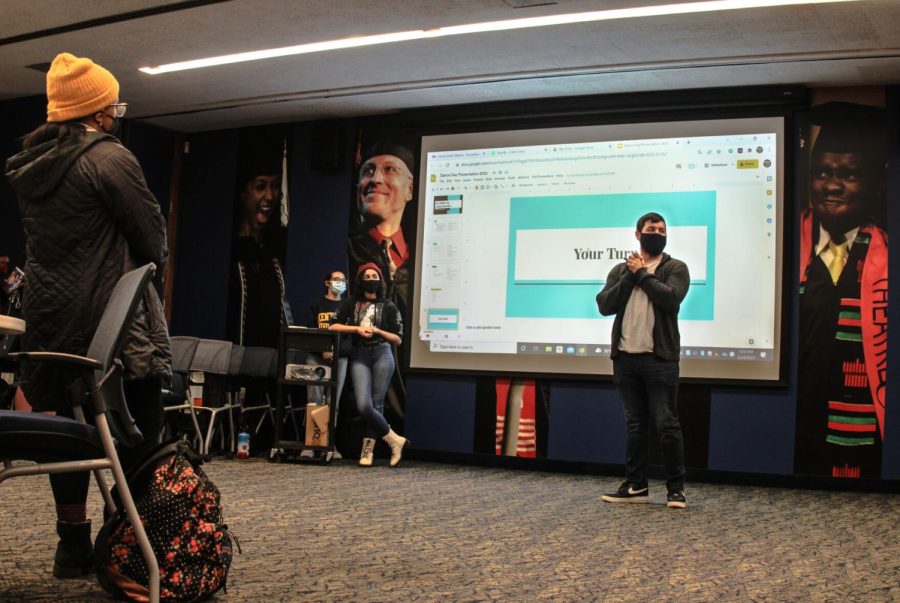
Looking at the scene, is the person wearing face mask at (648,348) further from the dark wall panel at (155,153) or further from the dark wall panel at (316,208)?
the dark wall panel at (155,153)

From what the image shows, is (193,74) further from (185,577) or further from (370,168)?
(185,577)

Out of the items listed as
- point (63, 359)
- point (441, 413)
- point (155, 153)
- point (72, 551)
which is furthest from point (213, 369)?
point (63, 359)

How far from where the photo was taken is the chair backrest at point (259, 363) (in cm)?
707

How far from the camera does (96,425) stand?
Result: 2.01 m

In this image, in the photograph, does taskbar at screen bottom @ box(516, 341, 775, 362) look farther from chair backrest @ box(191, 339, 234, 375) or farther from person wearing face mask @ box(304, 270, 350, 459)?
chair backrest @ box(191, 339, 234, 375)

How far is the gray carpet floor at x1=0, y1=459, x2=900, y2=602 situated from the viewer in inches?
102

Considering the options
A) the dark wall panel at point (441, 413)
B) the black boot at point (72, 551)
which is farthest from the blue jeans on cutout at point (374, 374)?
the black boot at point (72, 551)

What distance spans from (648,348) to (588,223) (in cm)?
220

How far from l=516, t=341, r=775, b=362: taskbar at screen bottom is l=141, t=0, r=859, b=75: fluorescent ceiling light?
212cm

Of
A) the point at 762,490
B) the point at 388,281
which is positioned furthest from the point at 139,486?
the point at 388,281

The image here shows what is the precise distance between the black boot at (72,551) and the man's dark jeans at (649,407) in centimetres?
278

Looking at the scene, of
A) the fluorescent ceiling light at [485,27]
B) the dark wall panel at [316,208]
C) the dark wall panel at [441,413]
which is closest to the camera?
the fluorescent ceiling light at [485,27]

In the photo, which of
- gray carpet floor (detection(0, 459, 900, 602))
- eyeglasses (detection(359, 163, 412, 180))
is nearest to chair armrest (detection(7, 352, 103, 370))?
gray carpet floor (detection(0, 459, 900, 602))

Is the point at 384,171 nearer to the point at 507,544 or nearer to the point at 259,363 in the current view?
the point at 259,363
